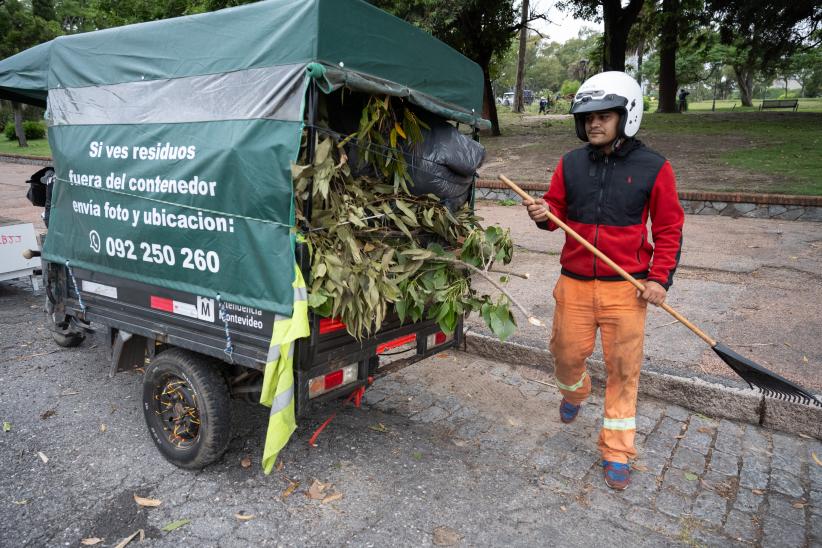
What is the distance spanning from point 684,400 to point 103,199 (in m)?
4.09

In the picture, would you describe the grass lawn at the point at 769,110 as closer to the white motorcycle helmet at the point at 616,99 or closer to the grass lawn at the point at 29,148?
the white motorcycle helmet at the point at 616,99

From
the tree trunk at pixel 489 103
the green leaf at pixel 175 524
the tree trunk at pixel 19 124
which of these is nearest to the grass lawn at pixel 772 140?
the tree trunk at pixel 489 103

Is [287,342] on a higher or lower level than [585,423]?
higher

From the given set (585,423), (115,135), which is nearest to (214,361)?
(115,135)

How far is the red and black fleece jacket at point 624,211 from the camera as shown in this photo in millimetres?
3279

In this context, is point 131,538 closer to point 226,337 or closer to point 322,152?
point 226,337

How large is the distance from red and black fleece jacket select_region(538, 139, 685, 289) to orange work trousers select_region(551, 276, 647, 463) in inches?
3.6

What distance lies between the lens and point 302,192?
2916mm

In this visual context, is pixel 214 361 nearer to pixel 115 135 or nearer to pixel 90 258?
pixel 90 258

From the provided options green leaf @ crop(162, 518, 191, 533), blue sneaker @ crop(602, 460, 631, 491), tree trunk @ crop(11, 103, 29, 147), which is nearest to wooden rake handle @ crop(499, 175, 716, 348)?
blue sneaker @ crop(602, 460, 631, 491)

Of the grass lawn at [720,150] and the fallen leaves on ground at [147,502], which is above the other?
the grass lawn at [720,150]

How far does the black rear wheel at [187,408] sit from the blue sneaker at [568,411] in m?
2.13

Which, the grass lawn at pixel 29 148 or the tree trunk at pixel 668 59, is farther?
the grass lawn at pixel 29 148

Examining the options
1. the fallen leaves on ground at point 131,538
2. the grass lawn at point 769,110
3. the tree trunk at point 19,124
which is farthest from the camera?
the grass lawn at point 769,110
